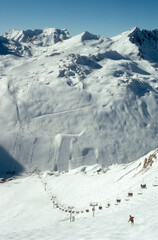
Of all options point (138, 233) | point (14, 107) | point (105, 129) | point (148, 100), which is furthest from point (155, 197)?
point (148, 100)

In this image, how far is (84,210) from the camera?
39.8m

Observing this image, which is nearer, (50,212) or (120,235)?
(120,235)

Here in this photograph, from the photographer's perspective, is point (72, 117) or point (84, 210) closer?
point (84, 210)

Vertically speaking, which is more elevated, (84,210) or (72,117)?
(84,210)

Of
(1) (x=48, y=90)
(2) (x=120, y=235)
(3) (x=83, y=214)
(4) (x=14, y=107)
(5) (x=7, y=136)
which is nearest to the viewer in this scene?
(2) (x=120, y=235)

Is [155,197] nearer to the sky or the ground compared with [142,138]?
nearer to the sky

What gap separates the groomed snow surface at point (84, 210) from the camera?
23469 millimetres

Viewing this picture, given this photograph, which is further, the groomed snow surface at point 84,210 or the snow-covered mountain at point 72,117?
the snow-covered mountain at point 72,117

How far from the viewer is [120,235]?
67.1ft

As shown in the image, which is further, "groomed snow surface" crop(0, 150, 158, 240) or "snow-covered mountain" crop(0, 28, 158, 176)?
"snow-covered mountain" crop(0, 28, 158, 176)

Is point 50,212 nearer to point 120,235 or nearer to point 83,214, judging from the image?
point 83,214

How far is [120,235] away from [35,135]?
119m

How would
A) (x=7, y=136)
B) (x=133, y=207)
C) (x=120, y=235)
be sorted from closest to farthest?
(x=120, y=235) < (x=133, y=207) < (x=7, y=136)

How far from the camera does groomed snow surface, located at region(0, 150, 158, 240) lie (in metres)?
23.5
